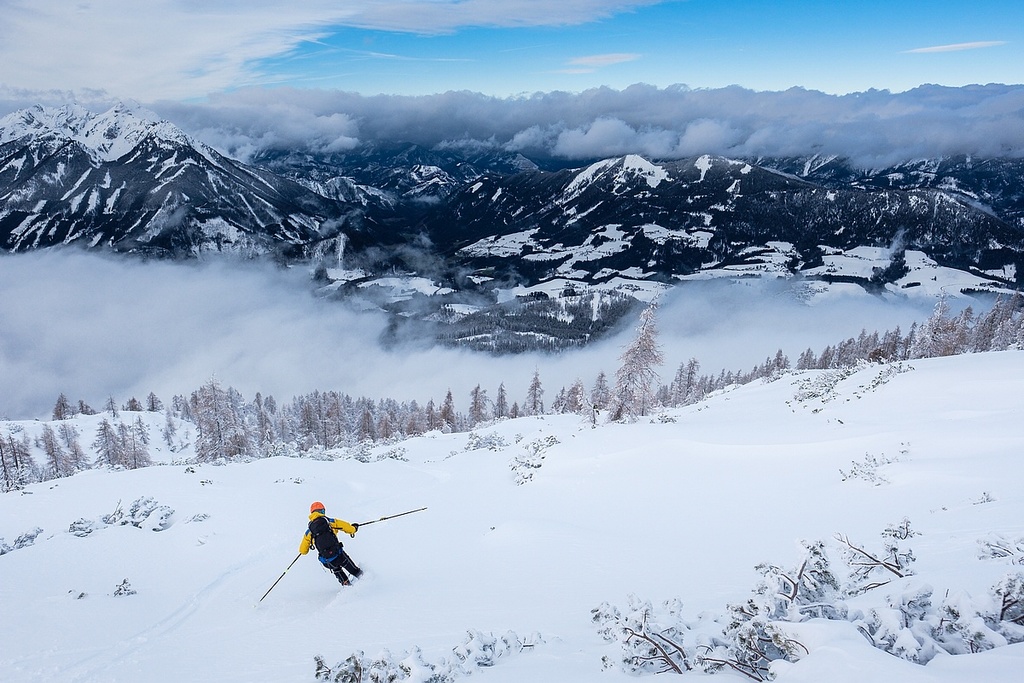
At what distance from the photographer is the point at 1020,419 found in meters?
13.6

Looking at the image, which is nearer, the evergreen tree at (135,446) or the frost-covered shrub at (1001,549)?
the frost-covered shrub at (1001,549)

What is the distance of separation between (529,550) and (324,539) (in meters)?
4.24

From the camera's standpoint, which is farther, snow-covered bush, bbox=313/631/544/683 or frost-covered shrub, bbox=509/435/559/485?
frost-covered shrub, bbox=509/435/559/485

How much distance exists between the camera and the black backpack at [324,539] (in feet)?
32.6

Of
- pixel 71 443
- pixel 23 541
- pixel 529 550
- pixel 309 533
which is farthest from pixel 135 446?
pixel 529 550

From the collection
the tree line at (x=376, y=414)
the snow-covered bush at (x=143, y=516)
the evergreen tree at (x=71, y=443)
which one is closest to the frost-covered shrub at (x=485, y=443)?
the tree line at (x=376, y=414)

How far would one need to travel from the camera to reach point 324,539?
9.93 meters

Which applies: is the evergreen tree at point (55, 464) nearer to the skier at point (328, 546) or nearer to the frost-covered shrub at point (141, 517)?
the frost-covered shrub at point (141, 517)

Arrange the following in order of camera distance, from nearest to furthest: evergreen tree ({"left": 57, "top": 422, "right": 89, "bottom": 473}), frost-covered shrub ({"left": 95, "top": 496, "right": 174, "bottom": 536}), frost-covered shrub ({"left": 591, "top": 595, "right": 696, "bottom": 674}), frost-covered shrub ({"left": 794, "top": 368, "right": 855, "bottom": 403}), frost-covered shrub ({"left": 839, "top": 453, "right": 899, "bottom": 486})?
frost-covered shrub ({"left": 591, "top": 595, "right": 696, "bottom": 674}) < frost-covered shrub ({"left": 839, "top": 453, "right": 899, "bottom": 486}) < frost-covered shrub ({"left": 95, "top": 496, "right": 174, "bottom": 536}) < frost-covered shrub ({"left": 794, "top": 368, "right": 855, "bottom": 403}) < evergreen tree ({"left": 57, "top": 422, "right": 89, "bottom": 473})

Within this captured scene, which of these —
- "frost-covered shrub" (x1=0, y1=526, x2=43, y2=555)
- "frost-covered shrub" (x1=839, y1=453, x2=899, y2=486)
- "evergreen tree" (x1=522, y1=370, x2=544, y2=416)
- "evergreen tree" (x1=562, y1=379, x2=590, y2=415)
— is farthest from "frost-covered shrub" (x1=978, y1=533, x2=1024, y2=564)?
"evergreen tree" (x1=522, y1=370, x2=544, y2=416)

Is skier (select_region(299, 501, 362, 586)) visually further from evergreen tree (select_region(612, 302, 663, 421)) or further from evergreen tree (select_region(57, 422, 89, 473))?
evergreen tree (select_region(57, 422, 89, 473))

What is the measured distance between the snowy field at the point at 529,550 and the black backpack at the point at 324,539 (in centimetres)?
85

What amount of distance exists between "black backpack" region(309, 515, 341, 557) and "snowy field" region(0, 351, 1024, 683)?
85 cm

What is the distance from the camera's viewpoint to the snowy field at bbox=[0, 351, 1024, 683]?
5.96m
